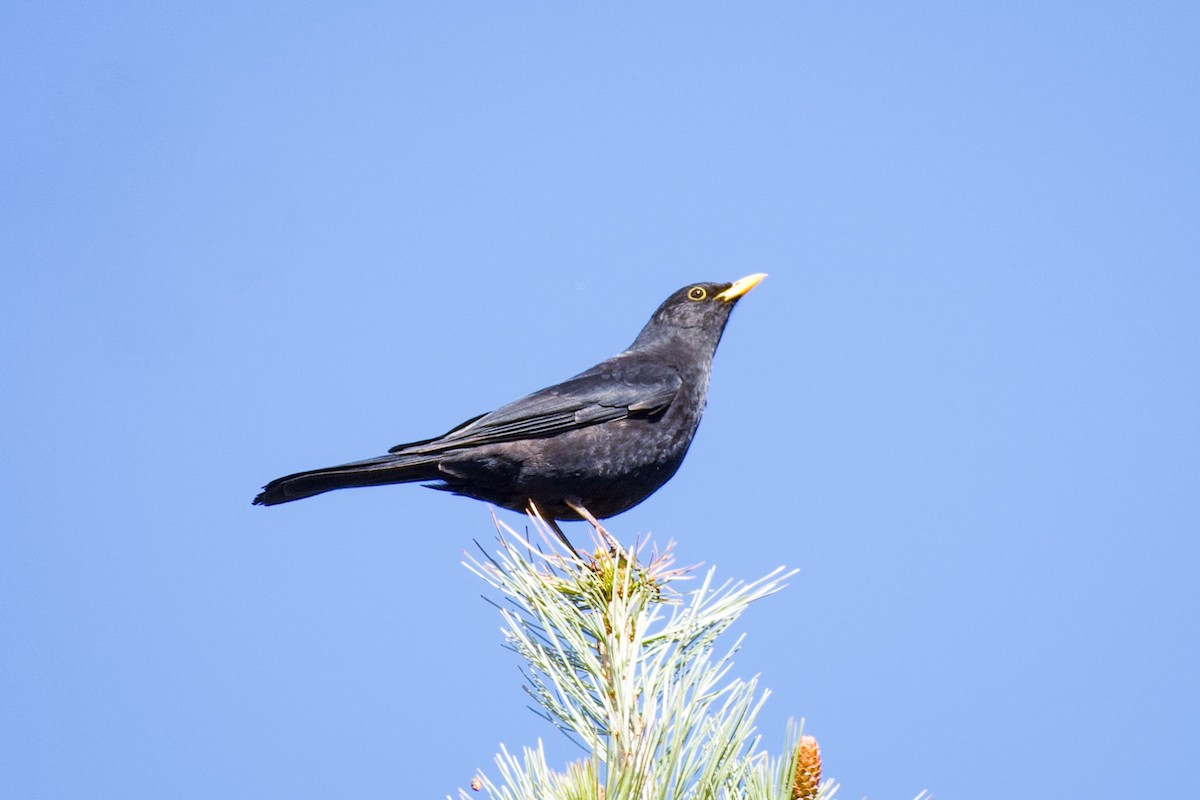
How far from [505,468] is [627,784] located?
3178 mm

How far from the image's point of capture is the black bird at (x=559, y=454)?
5418mm

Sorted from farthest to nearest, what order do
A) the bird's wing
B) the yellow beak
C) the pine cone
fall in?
the yellow beak → the bird's wing → the pine cone

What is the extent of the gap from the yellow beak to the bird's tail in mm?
2391

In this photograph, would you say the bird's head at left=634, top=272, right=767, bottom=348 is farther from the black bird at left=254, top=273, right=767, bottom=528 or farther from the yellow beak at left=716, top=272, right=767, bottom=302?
the black bird at left=254, top=273, right=767, bottom=528

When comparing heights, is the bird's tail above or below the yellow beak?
below

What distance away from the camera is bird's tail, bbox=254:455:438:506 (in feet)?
16.6

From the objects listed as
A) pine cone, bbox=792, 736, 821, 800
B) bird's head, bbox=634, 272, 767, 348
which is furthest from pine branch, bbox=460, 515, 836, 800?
bird's head, bbox=634, 272, 767, 348

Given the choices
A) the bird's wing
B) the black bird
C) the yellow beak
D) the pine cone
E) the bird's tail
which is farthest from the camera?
the yellow beak

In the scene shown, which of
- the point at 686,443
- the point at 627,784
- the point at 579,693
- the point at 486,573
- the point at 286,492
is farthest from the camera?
the point at 686,443

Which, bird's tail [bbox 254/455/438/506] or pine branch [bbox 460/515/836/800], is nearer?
pine branch [bbox 460/515/836/800]

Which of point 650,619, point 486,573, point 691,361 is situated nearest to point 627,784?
point 650,619

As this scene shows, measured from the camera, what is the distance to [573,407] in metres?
5.81

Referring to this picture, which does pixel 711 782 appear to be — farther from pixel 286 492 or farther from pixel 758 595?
pixel 286 492

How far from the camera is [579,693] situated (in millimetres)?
3055
